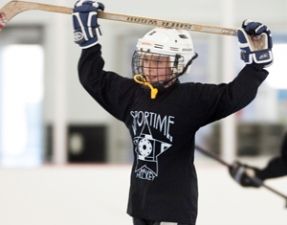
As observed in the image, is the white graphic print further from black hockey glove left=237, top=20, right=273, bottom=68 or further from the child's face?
black hockey glove left=237, top=20, right=273, bottom=68

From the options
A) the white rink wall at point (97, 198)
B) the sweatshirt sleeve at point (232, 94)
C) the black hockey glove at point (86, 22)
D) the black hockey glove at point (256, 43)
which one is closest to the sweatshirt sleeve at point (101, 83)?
the black hockey glove at point (86, 22)

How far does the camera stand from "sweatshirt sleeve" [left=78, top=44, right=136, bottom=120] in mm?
1748

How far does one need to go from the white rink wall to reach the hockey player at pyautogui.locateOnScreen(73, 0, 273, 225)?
3.45ft

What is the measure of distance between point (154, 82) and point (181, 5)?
211cm

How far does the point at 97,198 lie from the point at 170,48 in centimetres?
136

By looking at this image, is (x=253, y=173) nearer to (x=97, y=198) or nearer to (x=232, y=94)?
(x=97, y=198)

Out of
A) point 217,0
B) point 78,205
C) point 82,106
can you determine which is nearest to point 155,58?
point 78,205

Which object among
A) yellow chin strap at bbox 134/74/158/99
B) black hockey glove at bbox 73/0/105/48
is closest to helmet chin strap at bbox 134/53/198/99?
yellow chin strap at bbox 134/74/158/99

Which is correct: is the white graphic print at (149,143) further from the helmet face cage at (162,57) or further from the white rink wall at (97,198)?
the white rink wall at (97,198)

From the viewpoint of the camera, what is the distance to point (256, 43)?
166 centimetres

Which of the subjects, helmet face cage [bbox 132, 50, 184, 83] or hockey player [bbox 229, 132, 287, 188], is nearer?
helmet face cage [bbox 132, 50, 184, 83]

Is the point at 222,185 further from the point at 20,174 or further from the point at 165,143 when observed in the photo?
the point at 165,143

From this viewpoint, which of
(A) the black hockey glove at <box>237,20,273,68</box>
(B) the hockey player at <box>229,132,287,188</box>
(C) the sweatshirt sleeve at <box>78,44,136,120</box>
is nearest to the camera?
(A) the black hockey glove at <box>237,20,273,68</box>

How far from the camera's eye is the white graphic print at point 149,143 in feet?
5.46
